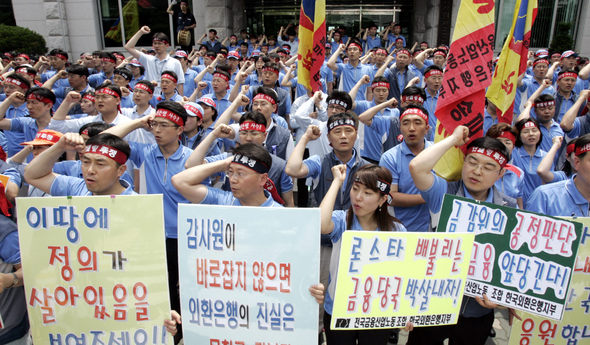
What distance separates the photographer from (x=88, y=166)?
9.57 ft

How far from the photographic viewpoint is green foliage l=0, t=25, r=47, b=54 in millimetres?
14952

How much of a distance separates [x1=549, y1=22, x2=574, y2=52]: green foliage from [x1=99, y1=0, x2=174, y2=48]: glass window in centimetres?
1640

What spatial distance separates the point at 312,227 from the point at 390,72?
23.3 feet

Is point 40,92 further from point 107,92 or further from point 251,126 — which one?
point 251,126

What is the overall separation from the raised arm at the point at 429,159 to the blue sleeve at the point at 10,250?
8.57 ft

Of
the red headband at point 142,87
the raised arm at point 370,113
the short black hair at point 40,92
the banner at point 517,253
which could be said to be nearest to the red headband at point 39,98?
the short black hair at point 40,92

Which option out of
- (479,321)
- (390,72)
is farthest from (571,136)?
(479,321)

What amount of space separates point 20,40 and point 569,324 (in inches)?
732

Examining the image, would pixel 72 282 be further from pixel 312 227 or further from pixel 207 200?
pixel 312 227

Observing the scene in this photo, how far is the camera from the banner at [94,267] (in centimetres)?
240

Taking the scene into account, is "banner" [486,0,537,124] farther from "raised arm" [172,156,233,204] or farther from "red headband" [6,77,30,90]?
"red headband" [6,77,30,90]

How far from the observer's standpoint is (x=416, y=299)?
96.7 inches

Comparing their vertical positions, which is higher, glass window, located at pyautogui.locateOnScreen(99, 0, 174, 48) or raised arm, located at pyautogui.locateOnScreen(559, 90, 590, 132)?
glass window, located at pyautogui.locateOnScreen(99, 0, 174, 48)

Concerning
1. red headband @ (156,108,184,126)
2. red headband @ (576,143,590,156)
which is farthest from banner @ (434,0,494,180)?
red headband @ (156,108,184,126)
